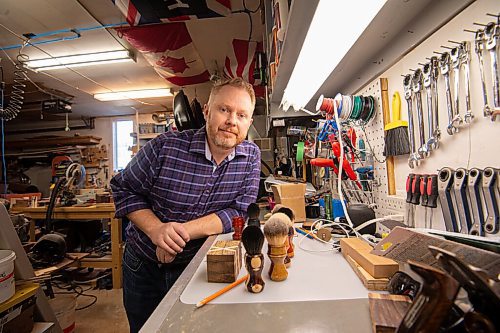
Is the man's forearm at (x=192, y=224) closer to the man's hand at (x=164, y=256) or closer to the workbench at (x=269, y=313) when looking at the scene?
the man's hand at (x=164, y=256)

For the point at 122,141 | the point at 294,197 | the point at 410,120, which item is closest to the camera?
the point at 410,120

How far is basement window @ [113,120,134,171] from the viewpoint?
597cm

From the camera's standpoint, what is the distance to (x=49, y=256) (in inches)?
93.7

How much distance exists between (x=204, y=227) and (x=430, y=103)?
0.88 metres

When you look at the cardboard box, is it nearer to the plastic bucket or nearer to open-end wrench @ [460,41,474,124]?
open-end wrench @ [460,41,474,124]

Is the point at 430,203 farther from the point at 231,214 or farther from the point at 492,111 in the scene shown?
the point at 231,214

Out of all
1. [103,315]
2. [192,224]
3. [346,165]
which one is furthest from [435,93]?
[103,315]

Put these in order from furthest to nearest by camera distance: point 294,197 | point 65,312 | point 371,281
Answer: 1. point 65,312
2. point 294,197
3. point 371,281

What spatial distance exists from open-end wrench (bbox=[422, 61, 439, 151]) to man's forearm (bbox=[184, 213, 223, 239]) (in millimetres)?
787

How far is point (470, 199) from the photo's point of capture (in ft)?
1.99

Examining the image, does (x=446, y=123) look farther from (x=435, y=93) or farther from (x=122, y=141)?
(x=122, y=141)

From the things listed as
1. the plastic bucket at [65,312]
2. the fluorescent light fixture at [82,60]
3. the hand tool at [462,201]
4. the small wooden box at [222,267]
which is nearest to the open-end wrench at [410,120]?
the hand tool at [462,201]

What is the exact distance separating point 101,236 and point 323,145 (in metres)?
3.37

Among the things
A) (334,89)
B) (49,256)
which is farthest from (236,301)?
(49,256)
